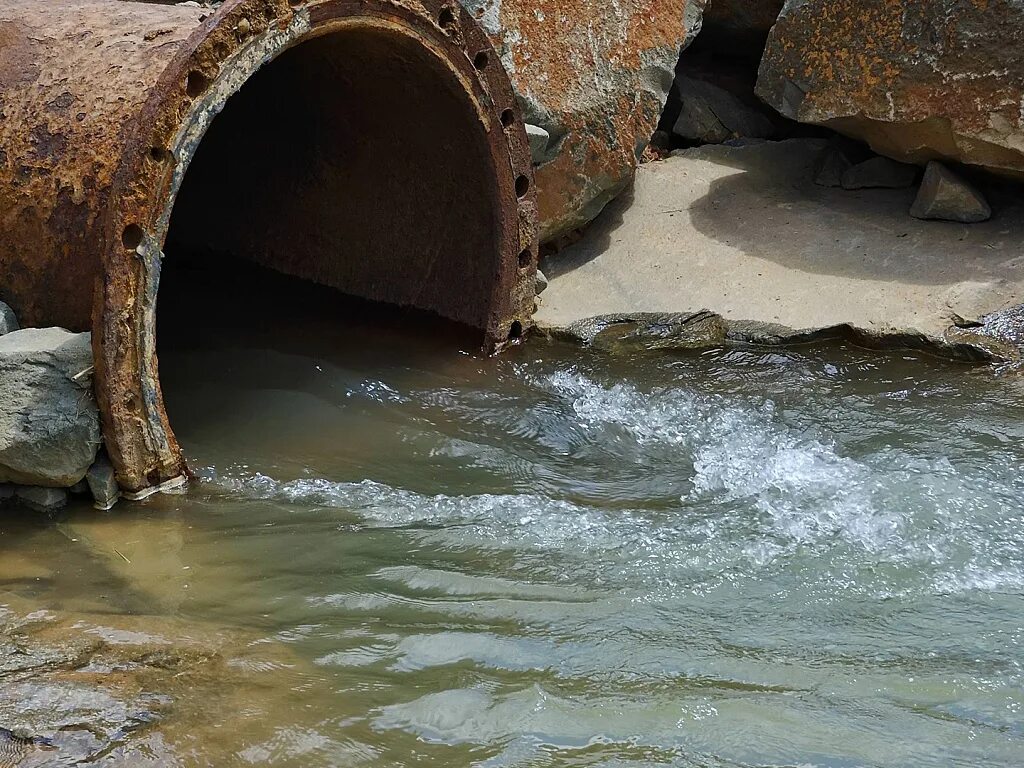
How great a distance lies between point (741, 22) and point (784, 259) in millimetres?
2252

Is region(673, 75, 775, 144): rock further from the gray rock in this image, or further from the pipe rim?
the gray rock

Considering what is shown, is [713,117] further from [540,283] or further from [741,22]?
[540,283]

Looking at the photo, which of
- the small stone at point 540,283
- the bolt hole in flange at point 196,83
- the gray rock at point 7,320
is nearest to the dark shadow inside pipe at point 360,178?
the small stone at point 540,283

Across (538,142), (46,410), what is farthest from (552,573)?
(538,142)

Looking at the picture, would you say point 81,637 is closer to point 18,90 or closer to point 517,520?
point 517,520

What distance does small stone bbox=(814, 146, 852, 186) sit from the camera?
5.95 metres

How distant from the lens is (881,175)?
5.77m

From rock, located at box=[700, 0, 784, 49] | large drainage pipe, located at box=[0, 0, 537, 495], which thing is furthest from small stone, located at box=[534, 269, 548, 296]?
rock, located at box=[700, 0, 784, 49]

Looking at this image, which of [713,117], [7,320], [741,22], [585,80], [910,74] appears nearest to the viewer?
[7,320]

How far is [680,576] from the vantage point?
2.92 meters

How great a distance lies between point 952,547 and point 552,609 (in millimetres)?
1099

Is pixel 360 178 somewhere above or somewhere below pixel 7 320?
above

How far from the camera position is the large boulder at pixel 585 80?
5.26m

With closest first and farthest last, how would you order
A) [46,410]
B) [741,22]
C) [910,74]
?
1. [46,410]
2. [910,74]
3. [741,22]
